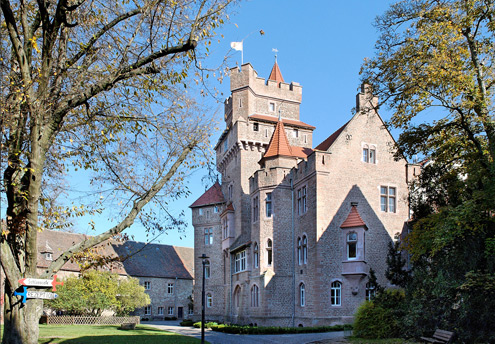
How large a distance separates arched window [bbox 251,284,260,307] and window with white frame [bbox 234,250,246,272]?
2739 mm

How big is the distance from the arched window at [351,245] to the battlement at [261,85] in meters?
19.0

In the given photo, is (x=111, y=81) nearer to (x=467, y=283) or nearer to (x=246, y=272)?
(x=467, y=283)

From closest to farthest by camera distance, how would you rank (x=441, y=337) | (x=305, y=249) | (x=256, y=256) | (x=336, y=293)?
1. (x=441, y=337)
2. (x=336, y=293)
3. (x=305, y=249)
4. (x=256, y=256)

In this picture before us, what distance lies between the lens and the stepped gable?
192ft

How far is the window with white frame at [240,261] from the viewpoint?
3644 cm

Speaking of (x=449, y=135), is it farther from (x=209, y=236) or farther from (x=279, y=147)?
(x=209, y=236)

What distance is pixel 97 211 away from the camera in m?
11.9

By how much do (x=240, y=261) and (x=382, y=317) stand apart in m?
18.4

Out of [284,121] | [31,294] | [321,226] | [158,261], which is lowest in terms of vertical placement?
[158,261]

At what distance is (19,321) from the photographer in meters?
9.40

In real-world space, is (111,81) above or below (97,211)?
above

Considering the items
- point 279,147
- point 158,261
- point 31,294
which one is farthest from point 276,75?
point 31,294

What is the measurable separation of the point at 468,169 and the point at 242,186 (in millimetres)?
24089

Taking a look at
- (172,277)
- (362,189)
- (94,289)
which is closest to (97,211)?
(362,189)
